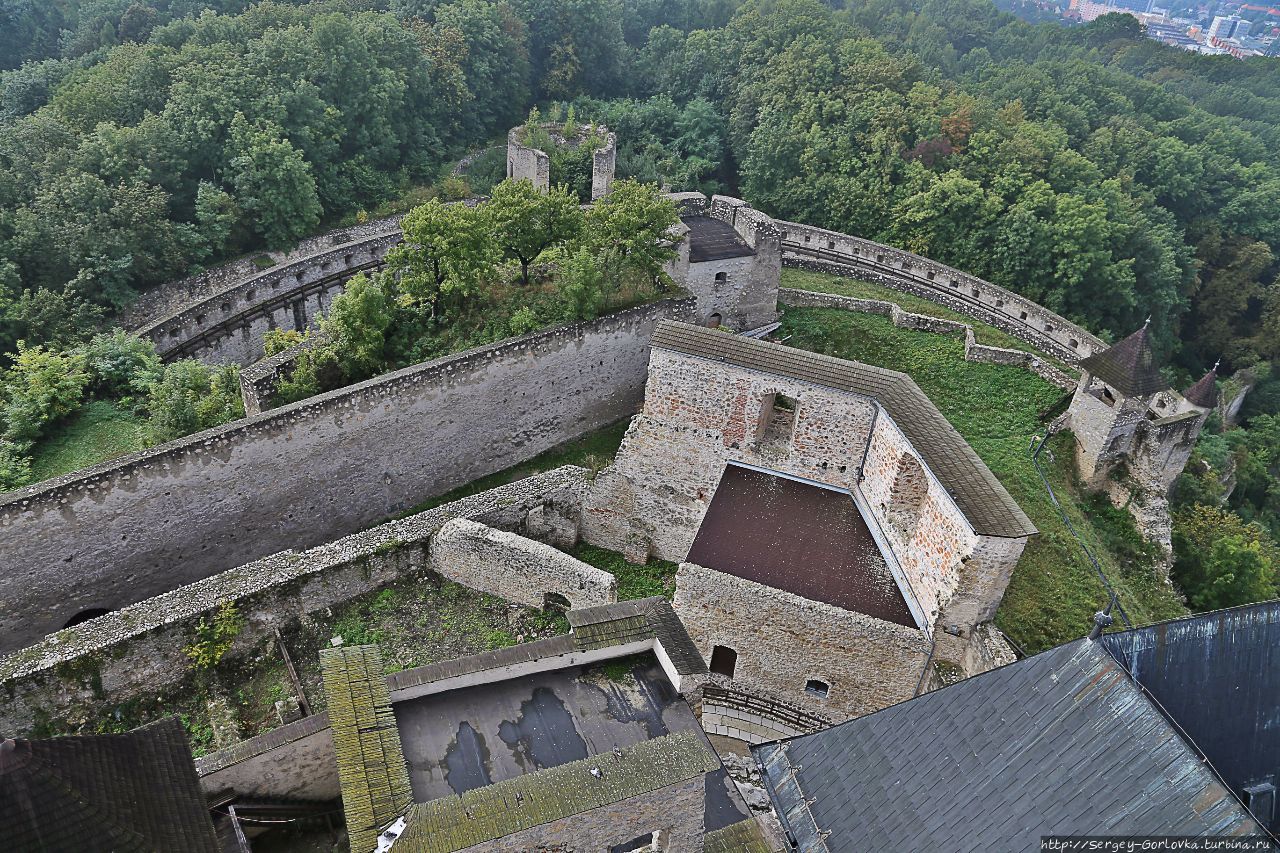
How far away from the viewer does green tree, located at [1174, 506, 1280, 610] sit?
73.7 feet

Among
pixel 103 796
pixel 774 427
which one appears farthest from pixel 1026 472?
pixel 103 796

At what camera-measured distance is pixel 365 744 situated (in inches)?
345

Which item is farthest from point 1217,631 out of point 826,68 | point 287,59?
point 826,68

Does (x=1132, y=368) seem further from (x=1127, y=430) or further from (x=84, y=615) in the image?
(x=84, y=615)

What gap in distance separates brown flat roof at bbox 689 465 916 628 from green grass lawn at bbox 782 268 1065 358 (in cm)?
1505

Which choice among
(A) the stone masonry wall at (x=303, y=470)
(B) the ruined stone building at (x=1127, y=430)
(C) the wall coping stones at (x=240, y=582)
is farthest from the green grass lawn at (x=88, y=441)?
(B) the ruined stone building at (x=1127, y=430)

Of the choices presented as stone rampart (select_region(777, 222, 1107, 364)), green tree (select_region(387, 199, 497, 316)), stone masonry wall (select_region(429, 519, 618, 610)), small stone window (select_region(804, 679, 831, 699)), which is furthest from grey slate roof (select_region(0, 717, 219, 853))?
stone rampart (select_region(777, 222, 1107, 364))

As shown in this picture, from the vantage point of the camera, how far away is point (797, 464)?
1692 cm

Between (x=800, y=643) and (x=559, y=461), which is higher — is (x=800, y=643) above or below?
above

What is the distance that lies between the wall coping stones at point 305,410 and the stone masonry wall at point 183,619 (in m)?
2.61

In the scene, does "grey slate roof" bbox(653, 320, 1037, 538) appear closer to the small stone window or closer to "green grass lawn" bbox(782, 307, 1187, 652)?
"green grass lawn" bbox(782, 307, 1187, 652)

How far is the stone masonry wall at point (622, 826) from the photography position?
7.79 meters

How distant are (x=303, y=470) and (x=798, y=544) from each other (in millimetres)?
10473

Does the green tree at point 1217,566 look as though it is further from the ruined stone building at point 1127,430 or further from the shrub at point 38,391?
the shrub at point 38,391
